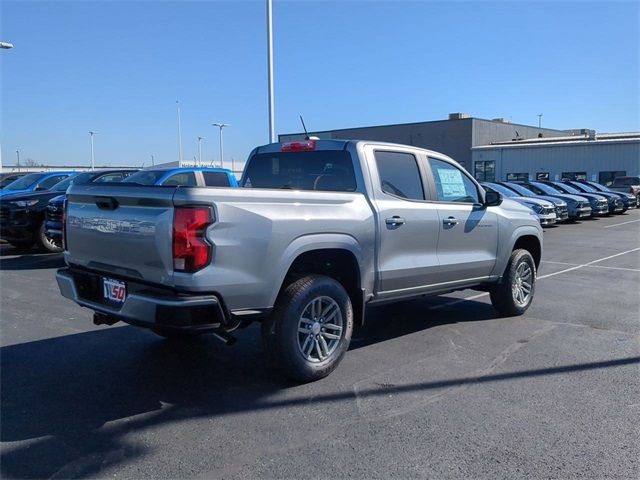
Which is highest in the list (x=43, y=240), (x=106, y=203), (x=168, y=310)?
(x=106, y=203)

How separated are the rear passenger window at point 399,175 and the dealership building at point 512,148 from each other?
22.8 m

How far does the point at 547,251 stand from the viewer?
45.5ft

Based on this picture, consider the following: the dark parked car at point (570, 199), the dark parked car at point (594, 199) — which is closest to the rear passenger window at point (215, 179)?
the dark parked car at point (570, 199)

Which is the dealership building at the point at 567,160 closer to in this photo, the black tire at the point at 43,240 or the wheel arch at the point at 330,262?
the black tire at the point at 43,240

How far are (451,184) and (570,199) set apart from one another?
18775 mm

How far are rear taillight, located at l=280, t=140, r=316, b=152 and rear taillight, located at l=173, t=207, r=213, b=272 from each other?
198 centimetres

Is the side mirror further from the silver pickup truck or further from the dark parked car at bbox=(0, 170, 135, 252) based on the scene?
the dark parked car at bbox=(0, 170, 135, 252)

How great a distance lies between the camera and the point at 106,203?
4.30 m

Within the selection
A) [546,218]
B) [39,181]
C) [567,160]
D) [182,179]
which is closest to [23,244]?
[39,181]

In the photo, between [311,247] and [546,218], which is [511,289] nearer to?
A: [311,247]

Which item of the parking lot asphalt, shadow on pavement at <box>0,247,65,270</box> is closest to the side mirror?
the parking lot asphalt

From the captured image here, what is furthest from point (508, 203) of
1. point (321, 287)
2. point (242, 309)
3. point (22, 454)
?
point (22, 454)

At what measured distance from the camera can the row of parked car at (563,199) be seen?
19.8 meters

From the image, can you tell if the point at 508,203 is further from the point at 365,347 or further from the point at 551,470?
the point at 551,470
